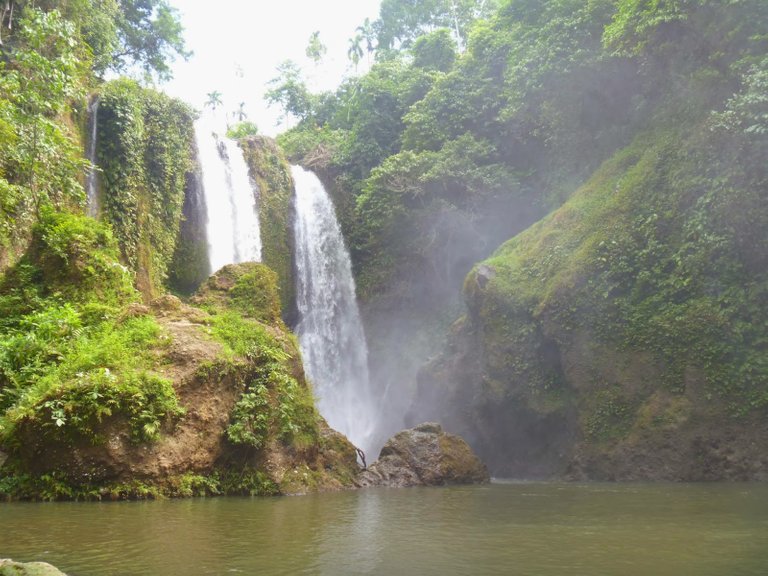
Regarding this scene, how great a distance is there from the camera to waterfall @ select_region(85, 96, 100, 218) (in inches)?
613

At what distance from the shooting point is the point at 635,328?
12.7 metres

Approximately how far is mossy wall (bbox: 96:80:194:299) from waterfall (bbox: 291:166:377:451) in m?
5.59

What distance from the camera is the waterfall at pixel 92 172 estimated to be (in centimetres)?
1557

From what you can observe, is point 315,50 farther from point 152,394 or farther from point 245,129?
point 152,394

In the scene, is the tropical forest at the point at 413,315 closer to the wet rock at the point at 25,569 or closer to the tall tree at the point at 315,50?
the wet rock at the point at 25,569

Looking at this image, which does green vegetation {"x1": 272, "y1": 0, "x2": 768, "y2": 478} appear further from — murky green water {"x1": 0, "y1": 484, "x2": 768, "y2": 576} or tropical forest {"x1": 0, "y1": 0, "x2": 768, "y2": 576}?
murky green water {"x1": 0, "y1": 484, "x2": 768, "y2": 576}

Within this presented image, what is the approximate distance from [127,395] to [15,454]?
146 centimetres

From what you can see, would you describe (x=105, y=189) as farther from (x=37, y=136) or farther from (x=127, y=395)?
(x=127, y=395)

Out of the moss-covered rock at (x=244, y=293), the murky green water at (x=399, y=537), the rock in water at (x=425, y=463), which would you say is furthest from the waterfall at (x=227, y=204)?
the murky green water at (x=399, y=537)

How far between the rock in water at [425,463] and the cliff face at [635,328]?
268 cm

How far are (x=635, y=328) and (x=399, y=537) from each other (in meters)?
9.59

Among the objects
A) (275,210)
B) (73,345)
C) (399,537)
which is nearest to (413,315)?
(275,210)

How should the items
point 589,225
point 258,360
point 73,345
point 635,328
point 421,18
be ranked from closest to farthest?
point 73,345 < point 258,360 < point 635,328 < point 589,225 < point 421,18

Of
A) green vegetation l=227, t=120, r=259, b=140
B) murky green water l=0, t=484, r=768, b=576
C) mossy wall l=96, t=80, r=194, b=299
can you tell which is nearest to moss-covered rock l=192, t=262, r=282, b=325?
murky green water l=0, t=484, r=768, b=576
